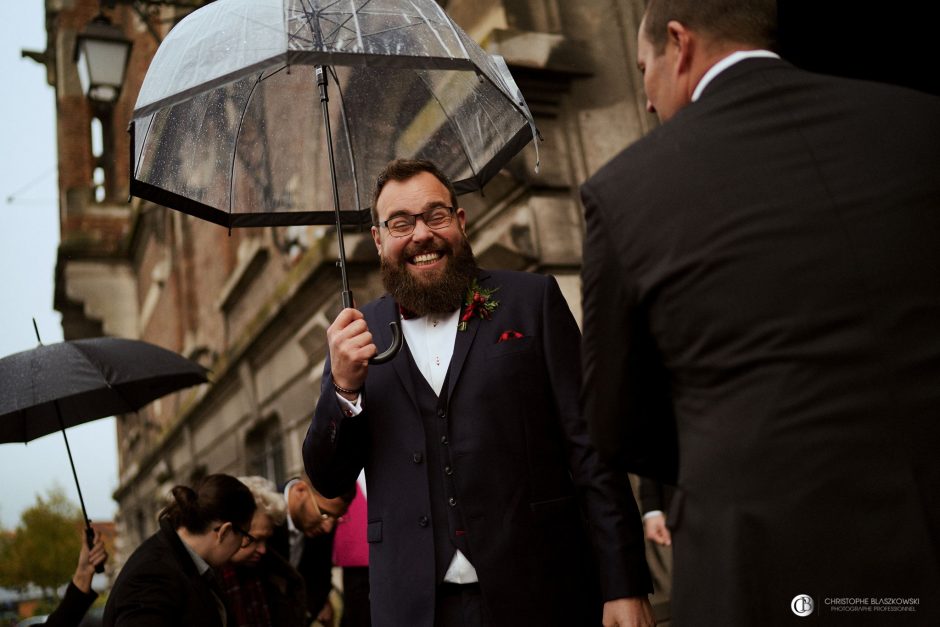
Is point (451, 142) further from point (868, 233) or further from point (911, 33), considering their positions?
point (911, 33)

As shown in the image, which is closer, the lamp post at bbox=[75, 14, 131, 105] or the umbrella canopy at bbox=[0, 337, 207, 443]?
the umbrella canopy at bbox=[0, 337, 207, 443]

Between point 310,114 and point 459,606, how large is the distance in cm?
209

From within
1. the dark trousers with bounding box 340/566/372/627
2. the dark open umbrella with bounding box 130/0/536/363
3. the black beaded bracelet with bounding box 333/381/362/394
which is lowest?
the dark trousers with bounding box 340/566/372/627

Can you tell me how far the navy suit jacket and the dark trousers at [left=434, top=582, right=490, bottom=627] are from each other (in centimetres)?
4

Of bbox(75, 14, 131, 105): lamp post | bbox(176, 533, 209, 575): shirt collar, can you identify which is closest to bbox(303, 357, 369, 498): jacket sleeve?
bbox(176, 533, 209, 575): shirt collar

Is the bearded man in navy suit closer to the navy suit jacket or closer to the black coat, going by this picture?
the navy suit jacket

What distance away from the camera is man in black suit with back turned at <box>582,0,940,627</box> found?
61.4 inches

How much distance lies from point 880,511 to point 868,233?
1.48 ft

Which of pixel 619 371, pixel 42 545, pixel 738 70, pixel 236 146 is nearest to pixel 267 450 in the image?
pixel 236 146

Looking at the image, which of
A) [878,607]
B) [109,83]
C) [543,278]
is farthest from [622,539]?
[109,83]

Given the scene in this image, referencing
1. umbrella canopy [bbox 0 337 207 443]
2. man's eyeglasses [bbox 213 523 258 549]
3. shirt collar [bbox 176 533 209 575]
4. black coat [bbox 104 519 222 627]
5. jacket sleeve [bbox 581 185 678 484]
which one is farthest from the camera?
umbrella canopy [bbox 0 337 207 443]

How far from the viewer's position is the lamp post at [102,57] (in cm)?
957

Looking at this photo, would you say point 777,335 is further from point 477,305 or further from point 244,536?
point 244,536

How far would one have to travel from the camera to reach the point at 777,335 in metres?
1.62
